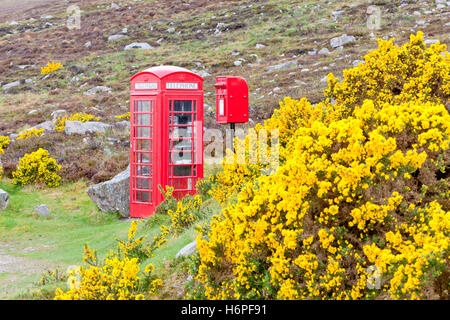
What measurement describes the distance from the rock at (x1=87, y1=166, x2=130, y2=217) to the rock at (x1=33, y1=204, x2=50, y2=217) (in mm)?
1363

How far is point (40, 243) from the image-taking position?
32.2 ft

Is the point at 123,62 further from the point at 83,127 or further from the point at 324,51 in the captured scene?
the point at 83,127

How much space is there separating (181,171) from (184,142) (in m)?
0.66

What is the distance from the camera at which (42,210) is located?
11.7 meters

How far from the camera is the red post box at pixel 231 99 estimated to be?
8405mm

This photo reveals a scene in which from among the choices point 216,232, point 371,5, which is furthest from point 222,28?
point 216,232

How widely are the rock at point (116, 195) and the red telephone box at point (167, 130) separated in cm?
94

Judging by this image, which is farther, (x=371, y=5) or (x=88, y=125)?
(x=371, y=5)

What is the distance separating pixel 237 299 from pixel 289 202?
3.24 ft

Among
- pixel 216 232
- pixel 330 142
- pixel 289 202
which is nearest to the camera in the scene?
pixel 289 202

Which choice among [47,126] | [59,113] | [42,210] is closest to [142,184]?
[42,210]

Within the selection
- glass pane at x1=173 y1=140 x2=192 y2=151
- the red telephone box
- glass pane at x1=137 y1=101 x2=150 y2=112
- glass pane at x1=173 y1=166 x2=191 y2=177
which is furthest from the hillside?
glass pane at x1=137 y1=101 x2=150 y2=112

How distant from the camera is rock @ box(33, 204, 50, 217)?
38.3 feet

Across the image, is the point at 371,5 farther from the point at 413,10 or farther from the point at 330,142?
the point at 330,142
